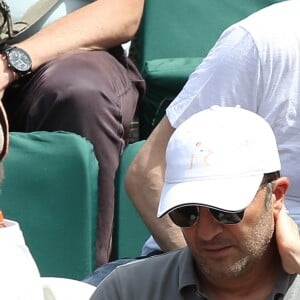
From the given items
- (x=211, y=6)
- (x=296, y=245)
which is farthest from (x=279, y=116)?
(x=211, y=6)

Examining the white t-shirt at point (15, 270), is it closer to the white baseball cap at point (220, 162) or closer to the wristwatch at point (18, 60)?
the white baseball cap at point (220, 162)

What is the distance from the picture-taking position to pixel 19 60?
2934mm

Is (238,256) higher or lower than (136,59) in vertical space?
higher

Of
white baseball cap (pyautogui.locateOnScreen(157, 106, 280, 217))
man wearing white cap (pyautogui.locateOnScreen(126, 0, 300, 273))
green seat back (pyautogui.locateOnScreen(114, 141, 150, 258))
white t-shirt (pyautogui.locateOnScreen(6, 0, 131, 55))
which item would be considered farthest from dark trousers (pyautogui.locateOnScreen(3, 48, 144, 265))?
white baseball cap (pyautogui.locateOnScreen(157, 106, 280, 217))

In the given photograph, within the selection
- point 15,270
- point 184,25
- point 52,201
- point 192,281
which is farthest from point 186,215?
point 184,25

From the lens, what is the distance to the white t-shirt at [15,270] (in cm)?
173

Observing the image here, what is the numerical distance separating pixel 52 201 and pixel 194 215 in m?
0.94

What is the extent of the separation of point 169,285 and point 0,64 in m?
1.26

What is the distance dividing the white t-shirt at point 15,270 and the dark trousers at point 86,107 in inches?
34.8

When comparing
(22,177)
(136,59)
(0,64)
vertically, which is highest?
(0,64)

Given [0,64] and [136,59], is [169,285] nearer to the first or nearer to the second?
[0,64]

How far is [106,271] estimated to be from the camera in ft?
7.75

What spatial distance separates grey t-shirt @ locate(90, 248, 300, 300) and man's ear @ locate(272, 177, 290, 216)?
121 millimetres

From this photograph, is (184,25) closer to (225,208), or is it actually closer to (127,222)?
(127,222)
